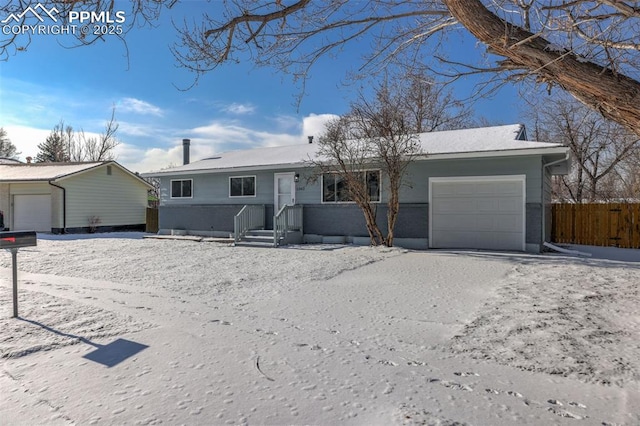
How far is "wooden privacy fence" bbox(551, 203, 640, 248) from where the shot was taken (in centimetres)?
1270

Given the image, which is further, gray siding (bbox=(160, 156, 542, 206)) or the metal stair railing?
the metal stair railing

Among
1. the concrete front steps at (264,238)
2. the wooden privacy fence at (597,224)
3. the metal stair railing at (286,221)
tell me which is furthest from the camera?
the wooden privacy fence at (597,224)

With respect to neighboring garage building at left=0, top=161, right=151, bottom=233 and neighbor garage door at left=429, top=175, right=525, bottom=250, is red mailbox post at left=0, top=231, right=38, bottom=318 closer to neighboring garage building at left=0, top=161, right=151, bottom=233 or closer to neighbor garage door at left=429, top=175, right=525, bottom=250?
neighbor garage door at left=429, top=175, right=525, bottom=250

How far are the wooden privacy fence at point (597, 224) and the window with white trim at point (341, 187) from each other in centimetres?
727

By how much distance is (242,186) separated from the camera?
14.7m

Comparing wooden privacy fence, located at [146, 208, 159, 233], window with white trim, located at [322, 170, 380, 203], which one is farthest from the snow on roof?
window with white trim, located at [322, 170, 380, 203]

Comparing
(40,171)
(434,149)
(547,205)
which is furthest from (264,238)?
(40,171)

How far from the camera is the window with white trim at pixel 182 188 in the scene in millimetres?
16055

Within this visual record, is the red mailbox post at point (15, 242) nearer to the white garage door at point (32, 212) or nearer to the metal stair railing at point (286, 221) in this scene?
the metal stair railing at point (286, 221)

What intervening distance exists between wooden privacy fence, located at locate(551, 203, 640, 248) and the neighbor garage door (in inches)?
192

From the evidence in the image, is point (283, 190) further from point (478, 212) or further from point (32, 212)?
point (32, 212)

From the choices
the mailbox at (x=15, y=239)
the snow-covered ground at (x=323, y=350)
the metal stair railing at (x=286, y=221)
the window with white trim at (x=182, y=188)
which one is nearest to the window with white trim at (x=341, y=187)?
the metal stair railing at (x=286, y=221)

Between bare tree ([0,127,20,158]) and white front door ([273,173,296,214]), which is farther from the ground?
bare tree ([0,127,20,158])

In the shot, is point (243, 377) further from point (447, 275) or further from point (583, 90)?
point (447, 275)
